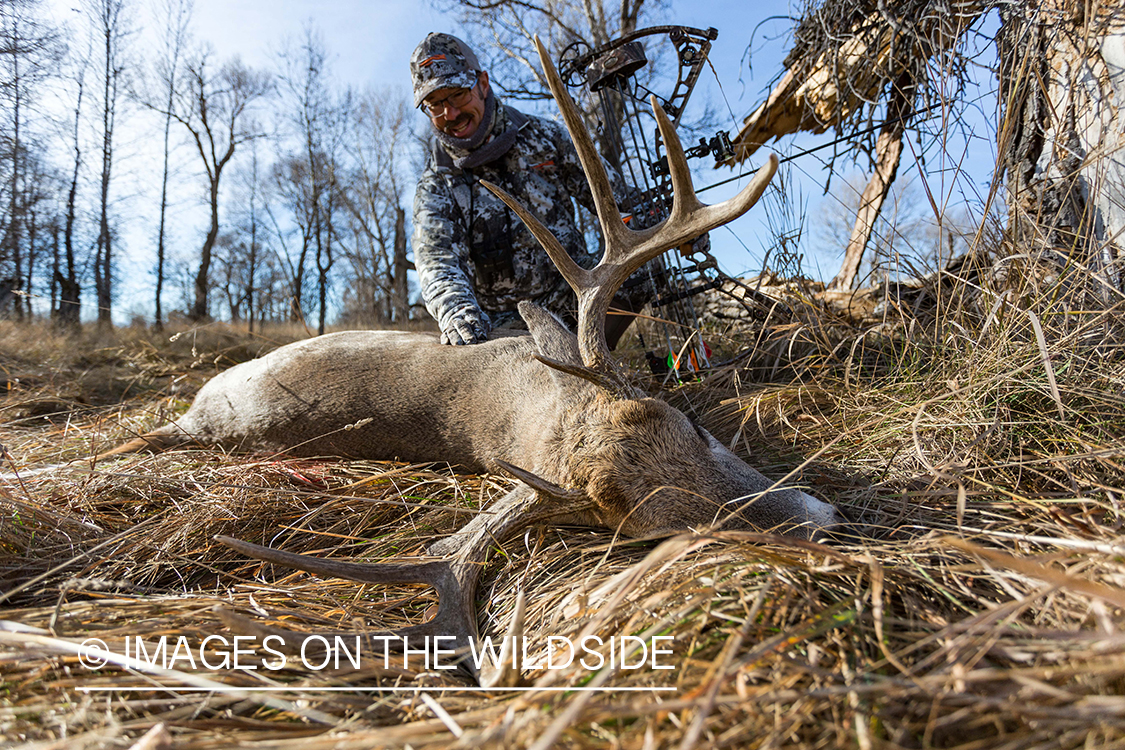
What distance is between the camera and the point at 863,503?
1911 millimetres

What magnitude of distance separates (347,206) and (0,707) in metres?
27.3

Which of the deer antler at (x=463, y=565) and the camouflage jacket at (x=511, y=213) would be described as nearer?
the deer antler at (x=463, y=565)

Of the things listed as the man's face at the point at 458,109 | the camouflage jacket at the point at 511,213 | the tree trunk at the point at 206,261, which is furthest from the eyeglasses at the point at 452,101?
the tree trunk at the point at 206,261

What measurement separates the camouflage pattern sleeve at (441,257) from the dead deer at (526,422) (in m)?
0.28

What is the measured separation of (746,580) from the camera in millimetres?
1304

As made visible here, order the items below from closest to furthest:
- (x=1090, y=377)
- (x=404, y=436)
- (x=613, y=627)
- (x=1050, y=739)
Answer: (x=1050, y=739) < (x=613, y=627) < (x=1090, y=377) < (x=404, y=436)

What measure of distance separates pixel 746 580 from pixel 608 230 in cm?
155

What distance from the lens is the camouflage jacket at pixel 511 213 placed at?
443 cm

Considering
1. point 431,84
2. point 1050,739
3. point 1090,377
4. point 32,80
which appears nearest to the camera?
point 1050,739

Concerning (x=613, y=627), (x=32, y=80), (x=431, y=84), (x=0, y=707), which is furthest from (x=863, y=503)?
(x=32, y=80)

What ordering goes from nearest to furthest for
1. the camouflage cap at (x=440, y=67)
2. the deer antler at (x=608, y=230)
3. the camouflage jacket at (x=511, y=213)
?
the deer antler at (x=608, y=230) < the camouflage cap at (x=440, y=67) < the camouflage jacket at (x=511, y=213)

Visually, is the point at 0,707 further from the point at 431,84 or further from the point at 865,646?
the point at 431,84

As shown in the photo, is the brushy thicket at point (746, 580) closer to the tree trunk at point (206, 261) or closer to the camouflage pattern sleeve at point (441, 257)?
the camouflage pattern sleeve at point (441, 257)

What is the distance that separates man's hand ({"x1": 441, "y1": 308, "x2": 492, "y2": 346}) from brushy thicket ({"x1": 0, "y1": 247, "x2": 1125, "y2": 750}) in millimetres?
865
